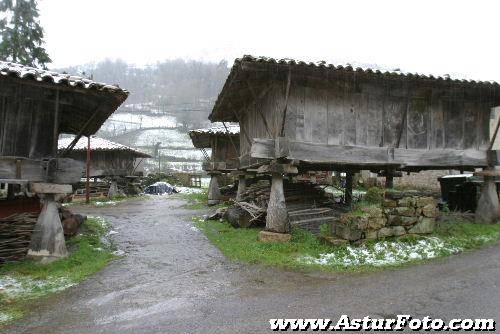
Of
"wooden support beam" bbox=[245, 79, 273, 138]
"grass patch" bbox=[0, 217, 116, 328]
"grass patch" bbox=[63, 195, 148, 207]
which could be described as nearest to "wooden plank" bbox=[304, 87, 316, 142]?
"wooden support beam" bbox=[245, 79, 273, 138]

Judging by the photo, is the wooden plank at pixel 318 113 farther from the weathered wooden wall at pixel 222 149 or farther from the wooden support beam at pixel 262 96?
the weathered wooden wall at pixel 222 149

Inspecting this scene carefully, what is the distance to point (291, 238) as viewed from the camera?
7906mm

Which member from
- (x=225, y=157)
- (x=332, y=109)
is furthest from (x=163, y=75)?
(x=332, y=109)

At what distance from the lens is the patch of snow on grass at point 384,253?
6609mm

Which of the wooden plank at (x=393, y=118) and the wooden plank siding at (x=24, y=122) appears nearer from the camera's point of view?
the wooden plank siding at (x=24, y=122)

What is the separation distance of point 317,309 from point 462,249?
4.52 m

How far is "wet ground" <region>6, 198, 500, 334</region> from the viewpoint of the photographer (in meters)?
4.22

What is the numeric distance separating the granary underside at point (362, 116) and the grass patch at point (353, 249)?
1.77 m

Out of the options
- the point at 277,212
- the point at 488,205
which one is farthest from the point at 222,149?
the point at 488,205


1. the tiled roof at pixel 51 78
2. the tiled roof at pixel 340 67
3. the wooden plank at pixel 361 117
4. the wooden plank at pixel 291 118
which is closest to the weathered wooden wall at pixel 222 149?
the wooden plank at pixel 361 117

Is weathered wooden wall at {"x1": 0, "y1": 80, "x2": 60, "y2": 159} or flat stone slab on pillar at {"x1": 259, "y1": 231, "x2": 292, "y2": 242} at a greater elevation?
weathered wooden wall at {"x1": 0, "y1": 80, "x2": 60, "y2": 159}

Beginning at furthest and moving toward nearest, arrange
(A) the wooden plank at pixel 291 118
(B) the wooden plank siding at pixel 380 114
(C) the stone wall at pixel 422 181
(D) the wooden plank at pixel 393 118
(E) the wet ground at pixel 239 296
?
(C) the stone wall at pixel 422 181 → (D) the wooden plank at pixel 393 118 → (B) the wooden plank siding at pixel 380 114 → (A) the wooden plank at pixel 291 118 → (E) the wet ground at pixel 239 296

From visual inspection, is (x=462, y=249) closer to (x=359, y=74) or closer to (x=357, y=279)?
(x=357, y=279)

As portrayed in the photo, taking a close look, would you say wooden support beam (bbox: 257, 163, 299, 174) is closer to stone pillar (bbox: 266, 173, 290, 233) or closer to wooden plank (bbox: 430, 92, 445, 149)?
stone pillar (bbox: 266, 173, 290, 233)
